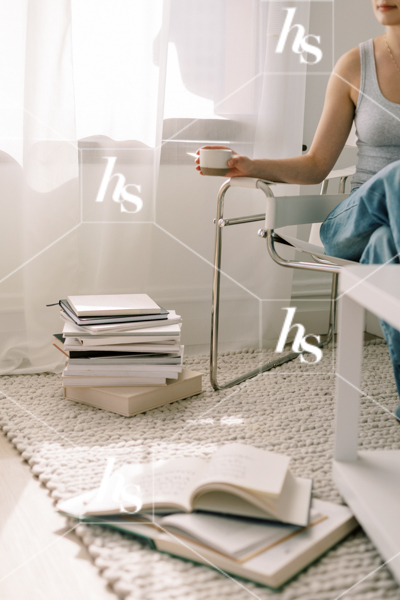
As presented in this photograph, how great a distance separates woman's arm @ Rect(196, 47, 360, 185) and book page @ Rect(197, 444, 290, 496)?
0.71m

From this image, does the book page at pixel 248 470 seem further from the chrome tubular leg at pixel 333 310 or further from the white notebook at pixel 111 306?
the chrome tubular leg at pixel 333 310

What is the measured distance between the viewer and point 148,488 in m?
0.90

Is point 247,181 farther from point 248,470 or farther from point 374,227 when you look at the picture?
point 248,470

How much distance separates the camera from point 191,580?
0.76 metres

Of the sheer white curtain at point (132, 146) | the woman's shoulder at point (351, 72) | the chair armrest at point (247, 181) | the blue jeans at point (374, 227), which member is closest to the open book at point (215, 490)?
the blue jeans at point (374, 227)

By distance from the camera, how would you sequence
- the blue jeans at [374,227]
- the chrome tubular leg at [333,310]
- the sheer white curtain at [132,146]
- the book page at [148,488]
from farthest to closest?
the chrome tubular leg at [333,310] → the sheer white curtain at [132,146] → the blue jeans at [374,227] → the book page at [148,488]

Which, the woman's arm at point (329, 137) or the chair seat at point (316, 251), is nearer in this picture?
the chair seat at point (316, 251)

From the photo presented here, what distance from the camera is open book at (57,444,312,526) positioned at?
807mm

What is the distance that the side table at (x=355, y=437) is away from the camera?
2.40ft

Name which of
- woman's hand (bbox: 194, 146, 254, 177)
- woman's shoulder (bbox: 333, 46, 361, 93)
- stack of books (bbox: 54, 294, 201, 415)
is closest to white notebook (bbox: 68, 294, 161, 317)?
stack of books (bbox: 54, 294, 201, 415)

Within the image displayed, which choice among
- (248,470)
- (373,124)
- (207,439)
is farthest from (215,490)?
(373,124)

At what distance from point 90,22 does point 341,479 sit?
1329 mm

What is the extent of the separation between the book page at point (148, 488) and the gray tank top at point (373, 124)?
835 mm

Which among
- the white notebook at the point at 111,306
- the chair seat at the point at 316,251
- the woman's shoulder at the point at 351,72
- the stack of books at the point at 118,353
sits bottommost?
the stack of books at the point at 118,353
